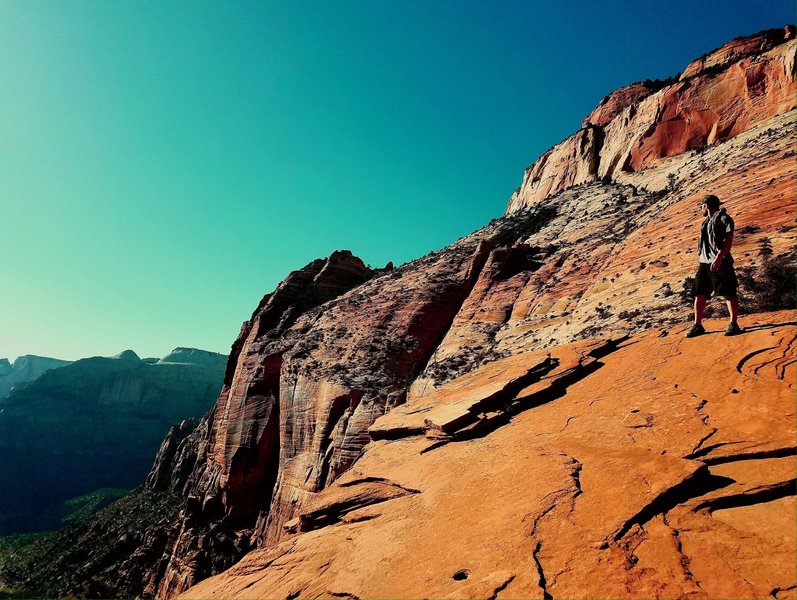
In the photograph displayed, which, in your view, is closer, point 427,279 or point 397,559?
point 397,559

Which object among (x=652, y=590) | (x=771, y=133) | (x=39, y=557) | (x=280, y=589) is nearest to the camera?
(x=652, y=590)

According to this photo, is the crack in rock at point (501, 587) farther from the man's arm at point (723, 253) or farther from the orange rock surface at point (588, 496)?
the man's arm at point (723, 253)

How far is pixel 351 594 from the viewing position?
475 cm

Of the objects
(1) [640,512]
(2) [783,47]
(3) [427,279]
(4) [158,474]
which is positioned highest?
(2) [783,47]

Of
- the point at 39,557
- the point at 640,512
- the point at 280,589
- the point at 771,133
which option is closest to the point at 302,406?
the point at 280,589

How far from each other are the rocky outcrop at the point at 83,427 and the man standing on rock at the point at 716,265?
5883 inches

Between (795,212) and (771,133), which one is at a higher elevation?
(771,133)

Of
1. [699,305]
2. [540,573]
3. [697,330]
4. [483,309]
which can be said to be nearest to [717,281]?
[699,305]

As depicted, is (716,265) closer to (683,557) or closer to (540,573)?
(683,557)

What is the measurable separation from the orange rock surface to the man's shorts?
0.81 meters

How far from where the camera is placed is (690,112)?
3691 centimetres

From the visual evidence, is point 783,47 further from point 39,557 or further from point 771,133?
point 39,557

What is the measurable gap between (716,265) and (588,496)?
19.9ft

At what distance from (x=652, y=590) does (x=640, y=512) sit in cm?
103
